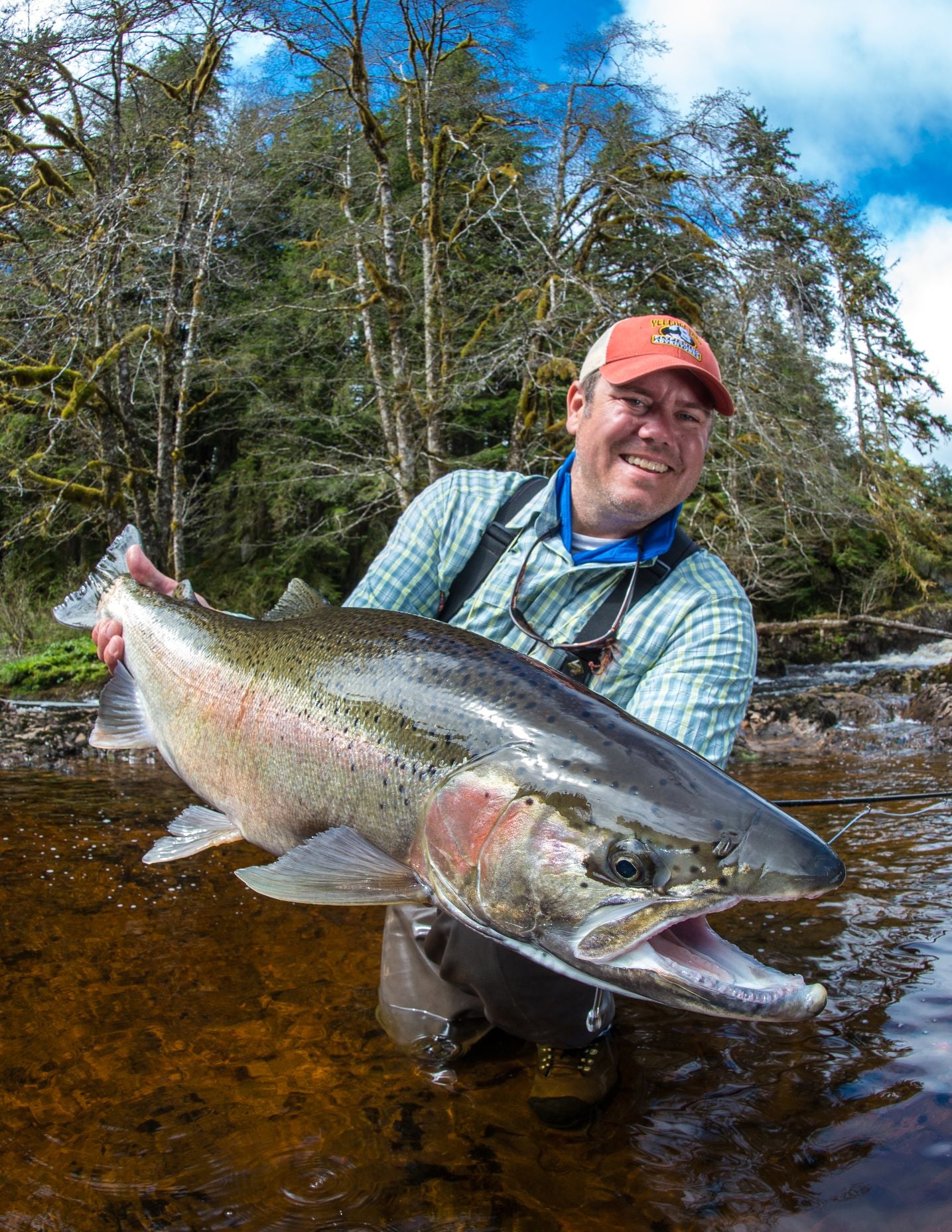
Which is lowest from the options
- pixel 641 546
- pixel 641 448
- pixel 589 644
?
pixel 589 644

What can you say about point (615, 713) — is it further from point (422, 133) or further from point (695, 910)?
point (422, 133)

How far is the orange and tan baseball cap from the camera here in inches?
119

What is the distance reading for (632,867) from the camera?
5.58 ft

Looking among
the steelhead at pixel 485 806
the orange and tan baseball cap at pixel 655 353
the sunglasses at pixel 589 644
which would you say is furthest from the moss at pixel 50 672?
the orange and tan baseball cap at pixel 655 353

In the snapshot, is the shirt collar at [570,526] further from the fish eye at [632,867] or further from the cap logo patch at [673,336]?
the fish eye at [632,867]

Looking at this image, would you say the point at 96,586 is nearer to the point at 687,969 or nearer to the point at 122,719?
the point at 122,719

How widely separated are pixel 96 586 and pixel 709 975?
122 inches

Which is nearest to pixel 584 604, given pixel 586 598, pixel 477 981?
pixel 586 598

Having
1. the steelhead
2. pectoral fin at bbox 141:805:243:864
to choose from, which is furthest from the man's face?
pectoral fin at bbox 141:805:243:864

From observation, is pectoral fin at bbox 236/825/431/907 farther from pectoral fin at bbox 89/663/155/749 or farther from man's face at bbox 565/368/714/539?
man's face at bbox 565/368/714/539

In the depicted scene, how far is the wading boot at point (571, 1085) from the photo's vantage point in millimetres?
2504

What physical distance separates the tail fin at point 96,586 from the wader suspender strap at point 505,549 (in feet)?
4.59

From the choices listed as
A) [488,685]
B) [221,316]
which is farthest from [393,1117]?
[221,316]

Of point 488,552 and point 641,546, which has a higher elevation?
point 641,546
